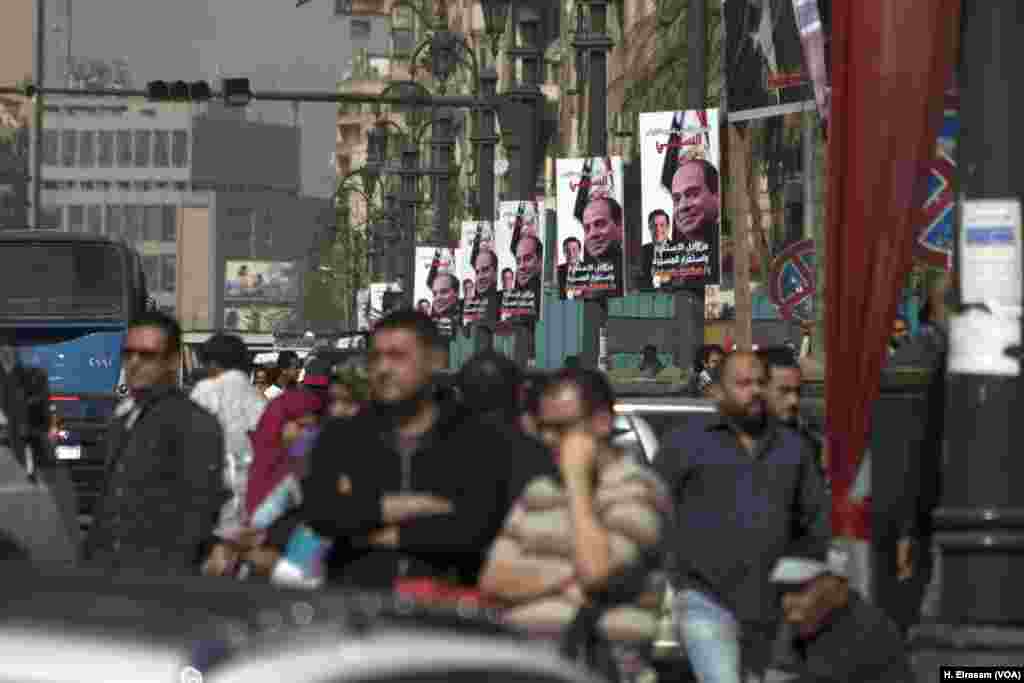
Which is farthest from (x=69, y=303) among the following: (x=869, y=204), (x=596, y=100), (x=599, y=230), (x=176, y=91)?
(x=869, y=204)

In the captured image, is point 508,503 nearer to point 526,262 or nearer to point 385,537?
point 385,537

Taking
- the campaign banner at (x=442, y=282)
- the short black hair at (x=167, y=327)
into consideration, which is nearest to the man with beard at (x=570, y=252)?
the short black hair at (x=167, y=327)

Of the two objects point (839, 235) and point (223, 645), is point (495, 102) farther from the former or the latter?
point (223, 645)

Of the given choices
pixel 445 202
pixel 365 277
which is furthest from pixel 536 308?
pixel 365 277

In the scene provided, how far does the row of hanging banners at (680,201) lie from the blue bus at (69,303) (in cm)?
540

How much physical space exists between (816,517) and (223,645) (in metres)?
5.51

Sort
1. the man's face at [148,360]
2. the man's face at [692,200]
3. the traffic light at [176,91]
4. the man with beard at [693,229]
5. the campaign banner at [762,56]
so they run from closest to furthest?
1. the man's face at [148,360]
2. the man with beard at [693,229]
3. the man's face at [692,200]
4. the campaign banner at [762,56]
5. the traffic light at [176,91]

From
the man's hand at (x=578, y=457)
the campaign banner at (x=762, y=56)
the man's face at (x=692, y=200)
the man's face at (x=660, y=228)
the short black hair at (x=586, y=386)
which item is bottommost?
the man's hand at (x=578, y=457)

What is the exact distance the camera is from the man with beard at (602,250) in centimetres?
3094

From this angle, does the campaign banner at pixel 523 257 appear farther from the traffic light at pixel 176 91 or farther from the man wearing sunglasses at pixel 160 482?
the man wearing sunglasses at pixel 160 482

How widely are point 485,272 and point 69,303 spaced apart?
1094cm

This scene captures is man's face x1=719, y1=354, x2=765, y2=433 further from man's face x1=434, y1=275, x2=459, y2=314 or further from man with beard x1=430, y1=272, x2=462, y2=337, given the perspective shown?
man's face x1=434, y1=275, x2=459, y2=314

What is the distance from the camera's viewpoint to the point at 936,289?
10734 millimetres

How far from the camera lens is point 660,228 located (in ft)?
90.4
